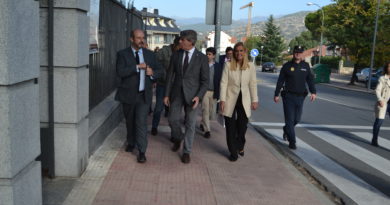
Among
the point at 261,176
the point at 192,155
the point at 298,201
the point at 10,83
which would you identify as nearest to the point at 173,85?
the point at 192,155

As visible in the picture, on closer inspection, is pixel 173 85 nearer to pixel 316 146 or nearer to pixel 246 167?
pixel 246 167

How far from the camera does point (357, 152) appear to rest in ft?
26.7

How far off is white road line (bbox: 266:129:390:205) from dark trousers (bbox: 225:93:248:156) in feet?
4.02

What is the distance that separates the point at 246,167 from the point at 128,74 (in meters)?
2.12

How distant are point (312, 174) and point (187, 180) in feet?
6.36

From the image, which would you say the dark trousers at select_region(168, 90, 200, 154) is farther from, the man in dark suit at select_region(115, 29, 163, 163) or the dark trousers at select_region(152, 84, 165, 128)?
the dark trousers at select_region(152, 84, 165, 128)

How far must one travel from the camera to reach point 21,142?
3.10 metres

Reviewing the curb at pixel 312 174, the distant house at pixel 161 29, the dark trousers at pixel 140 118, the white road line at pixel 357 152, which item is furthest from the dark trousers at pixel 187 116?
the distant house at pixel 161 29

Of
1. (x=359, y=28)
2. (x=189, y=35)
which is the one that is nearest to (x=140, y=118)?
(x=189, y=35)

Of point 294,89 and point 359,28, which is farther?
point 359,28

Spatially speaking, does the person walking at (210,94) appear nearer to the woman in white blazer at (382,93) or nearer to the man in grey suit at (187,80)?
the man in grey suit at (187,80)

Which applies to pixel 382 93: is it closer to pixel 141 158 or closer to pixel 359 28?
pixel 141 158

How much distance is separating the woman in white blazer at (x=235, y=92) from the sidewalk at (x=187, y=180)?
1.46ft

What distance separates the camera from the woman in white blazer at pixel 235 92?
6617mm
